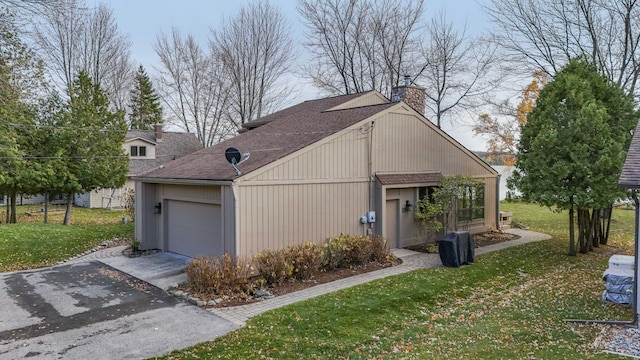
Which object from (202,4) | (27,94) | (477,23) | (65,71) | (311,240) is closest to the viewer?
(311,240)

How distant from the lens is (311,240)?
10828 millimetres

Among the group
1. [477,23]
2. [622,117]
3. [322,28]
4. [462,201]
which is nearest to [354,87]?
[322,28]

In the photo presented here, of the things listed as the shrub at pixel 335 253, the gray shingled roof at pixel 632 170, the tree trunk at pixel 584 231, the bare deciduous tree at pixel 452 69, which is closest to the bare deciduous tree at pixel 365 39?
the bare deciduous tree at pixel 452 69

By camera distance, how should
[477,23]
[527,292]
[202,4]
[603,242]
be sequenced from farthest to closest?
[477,23], [202,4], [603,242], [527,292]

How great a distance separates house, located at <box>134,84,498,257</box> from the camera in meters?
9.88

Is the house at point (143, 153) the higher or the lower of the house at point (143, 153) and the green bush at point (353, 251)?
the higher

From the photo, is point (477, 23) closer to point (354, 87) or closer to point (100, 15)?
point (354, 87)

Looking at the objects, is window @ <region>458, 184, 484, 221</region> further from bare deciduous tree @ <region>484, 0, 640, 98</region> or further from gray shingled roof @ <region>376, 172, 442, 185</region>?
bare deciduous tree @ <region>484, 0, 640, 98</region>

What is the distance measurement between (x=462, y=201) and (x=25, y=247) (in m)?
14.5

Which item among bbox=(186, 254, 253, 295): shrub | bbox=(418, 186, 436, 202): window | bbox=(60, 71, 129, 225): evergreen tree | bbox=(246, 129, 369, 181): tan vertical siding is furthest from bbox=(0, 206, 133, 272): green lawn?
bbox=(418, 186, 436, 202): window

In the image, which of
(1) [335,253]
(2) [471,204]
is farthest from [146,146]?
(1) [335,253]

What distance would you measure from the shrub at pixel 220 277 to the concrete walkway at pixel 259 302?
646 millimetres

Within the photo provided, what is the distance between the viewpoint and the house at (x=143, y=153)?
95.8ft

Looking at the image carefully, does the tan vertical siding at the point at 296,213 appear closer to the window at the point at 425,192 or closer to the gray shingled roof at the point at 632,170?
the window at the point at 425,192
